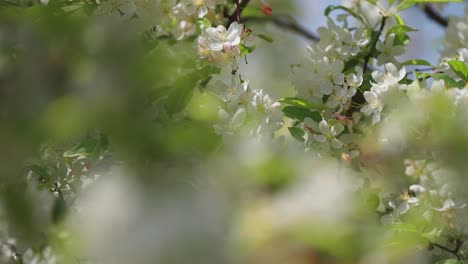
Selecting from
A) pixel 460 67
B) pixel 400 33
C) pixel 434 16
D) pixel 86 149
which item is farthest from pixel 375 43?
pixel 434 16

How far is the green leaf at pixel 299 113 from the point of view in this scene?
117 cm

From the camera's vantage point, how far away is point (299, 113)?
1179mm

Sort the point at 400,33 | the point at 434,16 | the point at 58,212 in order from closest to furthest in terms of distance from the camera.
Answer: the point at 58,212 → the point at 400,33 → the point at 434,16

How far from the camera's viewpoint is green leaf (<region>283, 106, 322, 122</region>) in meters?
1.17

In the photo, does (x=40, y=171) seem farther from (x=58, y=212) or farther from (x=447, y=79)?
(x=447, y=79)

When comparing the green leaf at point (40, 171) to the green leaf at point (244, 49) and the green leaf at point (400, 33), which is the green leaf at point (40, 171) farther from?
the green leaf at point (400, 33)

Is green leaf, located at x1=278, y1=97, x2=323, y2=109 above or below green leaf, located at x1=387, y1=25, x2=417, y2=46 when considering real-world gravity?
below

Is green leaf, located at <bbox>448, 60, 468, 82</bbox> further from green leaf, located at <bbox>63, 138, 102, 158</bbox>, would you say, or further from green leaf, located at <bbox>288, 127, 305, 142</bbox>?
green leaf, located at <bbox>63, 138, 102, 158</bbox>

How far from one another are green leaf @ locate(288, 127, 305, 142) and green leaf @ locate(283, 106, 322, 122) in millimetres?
21

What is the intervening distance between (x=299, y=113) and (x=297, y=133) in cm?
4

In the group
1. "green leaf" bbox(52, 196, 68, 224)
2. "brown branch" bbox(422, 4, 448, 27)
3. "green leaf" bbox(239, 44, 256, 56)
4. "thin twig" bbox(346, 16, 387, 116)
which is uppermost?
"green leaf" bbox(52, 196, 68, 224)

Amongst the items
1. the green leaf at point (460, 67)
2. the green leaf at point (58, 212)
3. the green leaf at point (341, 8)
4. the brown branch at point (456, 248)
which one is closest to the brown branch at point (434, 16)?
the green leaf at point (341, 8)

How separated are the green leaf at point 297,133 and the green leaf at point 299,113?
0.02m

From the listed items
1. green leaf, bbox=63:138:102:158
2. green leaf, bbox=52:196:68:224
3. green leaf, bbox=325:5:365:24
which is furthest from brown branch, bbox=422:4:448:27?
green leaf, bbox=52:196:68:224
